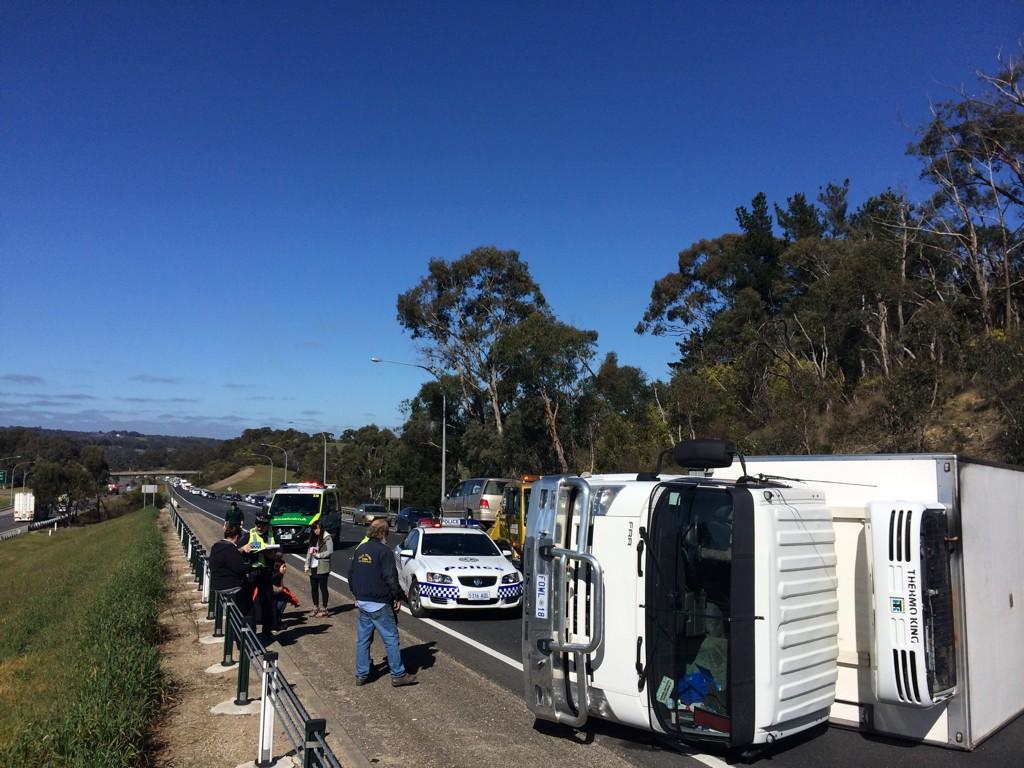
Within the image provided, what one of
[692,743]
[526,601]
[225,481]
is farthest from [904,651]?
[225,481]

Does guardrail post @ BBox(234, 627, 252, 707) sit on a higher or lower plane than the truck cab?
lower

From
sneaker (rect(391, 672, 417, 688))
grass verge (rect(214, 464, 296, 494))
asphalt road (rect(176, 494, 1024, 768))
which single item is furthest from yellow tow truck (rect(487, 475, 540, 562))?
grass verge (rect(214, 464, 296, 494))

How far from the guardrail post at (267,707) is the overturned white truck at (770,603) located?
2.03m

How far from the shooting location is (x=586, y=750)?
252 inches

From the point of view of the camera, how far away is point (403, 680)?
27.8ft

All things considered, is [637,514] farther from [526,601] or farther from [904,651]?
[904,651]

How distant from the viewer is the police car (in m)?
12.8

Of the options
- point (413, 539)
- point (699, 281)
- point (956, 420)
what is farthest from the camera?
point (699, 281)

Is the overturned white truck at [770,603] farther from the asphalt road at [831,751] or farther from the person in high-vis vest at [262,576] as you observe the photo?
the person in high-vis vest at [262,576]

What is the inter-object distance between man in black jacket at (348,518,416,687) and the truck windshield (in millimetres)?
3291

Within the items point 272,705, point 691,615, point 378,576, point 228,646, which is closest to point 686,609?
point 691,615

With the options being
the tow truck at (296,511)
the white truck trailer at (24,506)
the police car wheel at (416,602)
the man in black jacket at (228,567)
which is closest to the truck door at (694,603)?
the man in black jacket at (228,567)

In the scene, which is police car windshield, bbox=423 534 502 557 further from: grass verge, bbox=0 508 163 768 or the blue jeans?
the blue jeans

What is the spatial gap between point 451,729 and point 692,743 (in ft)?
6.76
